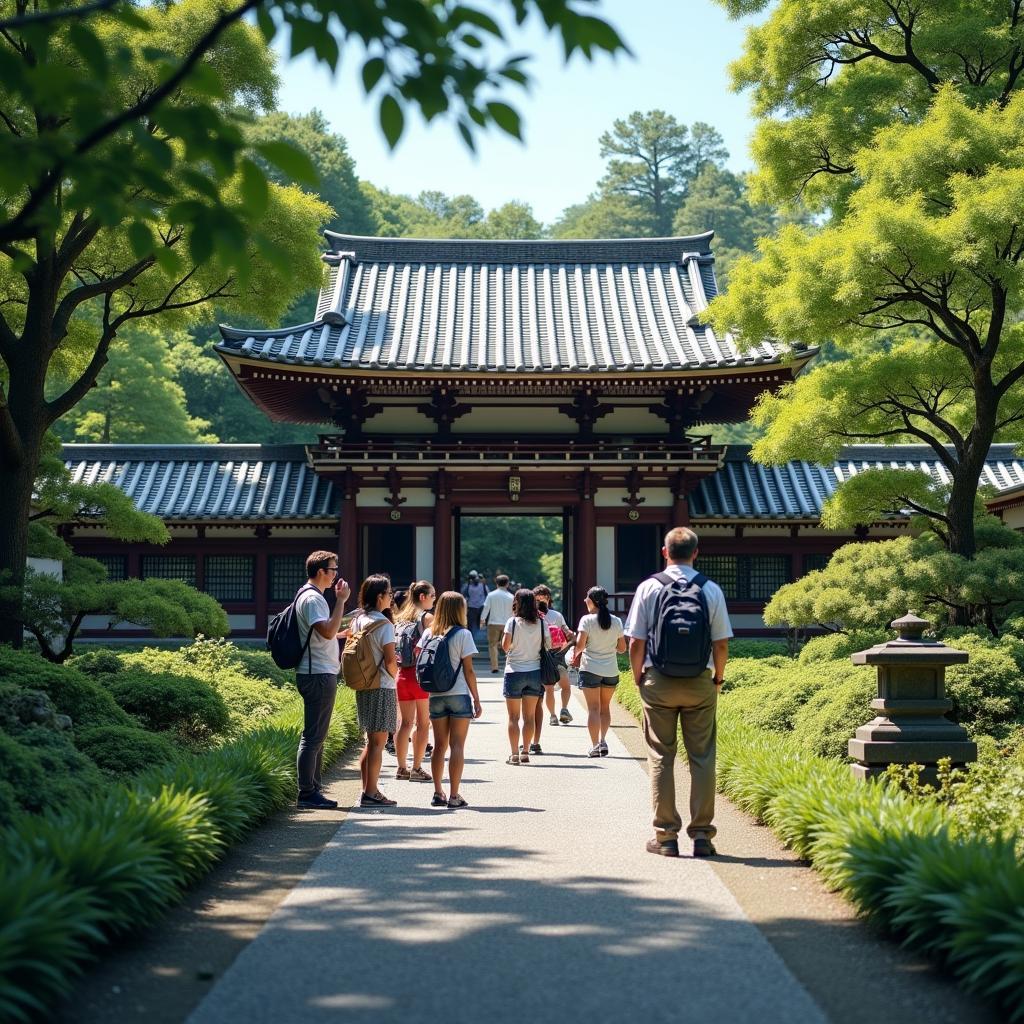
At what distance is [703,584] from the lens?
7.48 m

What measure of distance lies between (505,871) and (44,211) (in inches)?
172

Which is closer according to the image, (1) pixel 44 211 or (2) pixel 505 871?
(1) pixel 44 211

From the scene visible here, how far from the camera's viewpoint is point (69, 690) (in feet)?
33.7

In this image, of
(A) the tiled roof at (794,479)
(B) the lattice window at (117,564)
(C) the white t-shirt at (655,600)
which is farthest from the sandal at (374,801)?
(B) the lattice window at (117,564)

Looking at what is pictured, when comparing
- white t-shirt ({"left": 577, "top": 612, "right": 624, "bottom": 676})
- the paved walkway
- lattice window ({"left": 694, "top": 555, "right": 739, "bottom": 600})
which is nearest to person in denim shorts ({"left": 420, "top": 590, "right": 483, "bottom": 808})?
the paved walkway

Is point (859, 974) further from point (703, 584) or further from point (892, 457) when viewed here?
point (892, 457)

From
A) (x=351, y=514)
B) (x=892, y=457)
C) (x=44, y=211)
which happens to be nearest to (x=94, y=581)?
(x=351, y=514)

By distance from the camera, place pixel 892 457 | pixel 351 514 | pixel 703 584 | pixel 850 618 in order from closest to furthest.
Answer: pixel 703 584 < pixel 850 618 < pixel 351 514 < pixel 892 457

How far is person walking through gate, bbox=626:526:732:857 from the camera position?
7324mm

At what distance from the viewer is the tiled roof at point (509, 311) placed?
23.1 m

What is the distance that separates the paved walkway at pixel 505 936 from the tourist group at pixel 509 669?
589 millimetres

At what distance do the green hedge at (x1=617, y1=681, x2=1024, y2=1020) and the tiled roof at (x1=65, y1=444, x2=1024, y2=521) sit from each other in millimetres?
16756

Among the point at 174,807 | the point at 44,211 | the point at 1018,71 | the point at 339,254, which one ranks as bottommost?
the point at 174,807

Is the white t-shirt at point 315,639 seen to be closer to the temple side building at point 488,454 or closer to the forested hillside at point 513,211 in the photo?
the temple side building at point 488,454
